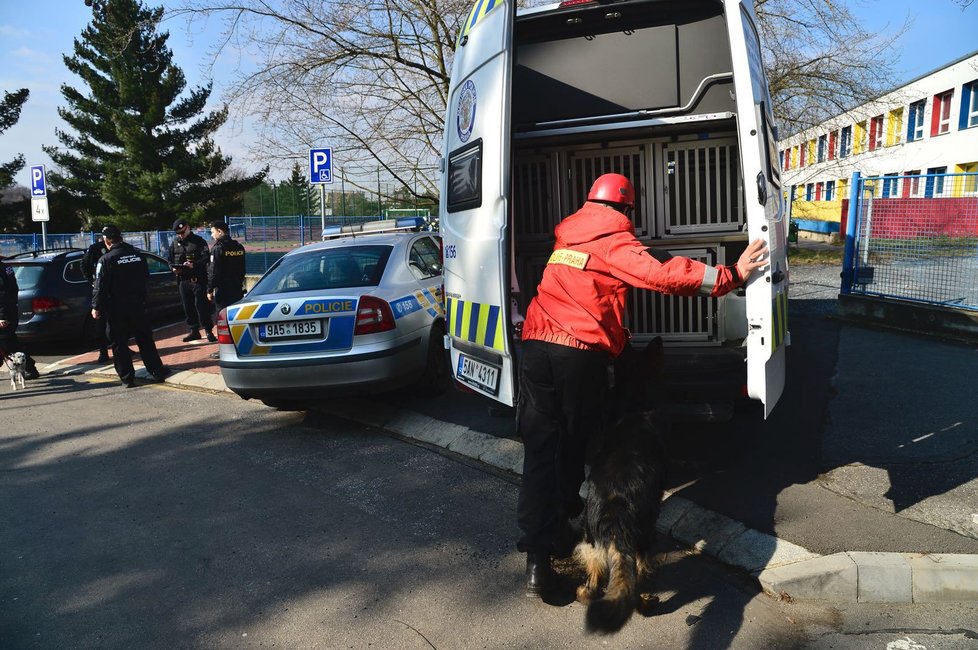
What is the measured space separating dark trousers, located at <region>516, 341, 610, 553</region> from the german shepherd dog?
141 mm

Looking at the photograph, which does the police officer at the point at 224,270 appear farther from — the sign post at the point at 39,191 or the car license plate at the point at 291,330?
the sign post at the point at 39,191

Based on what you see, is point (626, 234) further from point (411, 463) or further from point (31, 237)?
point (31, 237)

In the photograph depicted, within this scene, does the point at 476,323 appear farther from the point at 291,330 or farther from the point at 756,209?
the point at 291,330

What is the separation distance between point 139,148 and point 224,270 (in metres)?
29.4

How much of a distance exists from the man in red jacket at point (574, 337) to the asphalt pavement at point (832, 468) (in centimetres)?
102

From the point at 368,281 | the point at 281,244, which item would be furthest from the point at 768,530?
the point at 281,244

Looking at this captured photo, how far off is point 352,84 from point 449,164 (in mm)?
8594

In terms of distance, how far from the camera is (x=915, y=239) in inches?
329

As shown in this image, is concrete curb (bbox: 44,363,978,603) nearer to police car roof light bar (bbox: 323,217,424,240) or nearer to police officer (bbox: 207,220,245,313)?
police car roof light bar (bbox: 323,217,424,240)

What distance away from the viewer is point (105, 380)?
329 inches

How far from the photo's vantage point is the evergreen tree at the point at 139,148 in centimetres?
3388

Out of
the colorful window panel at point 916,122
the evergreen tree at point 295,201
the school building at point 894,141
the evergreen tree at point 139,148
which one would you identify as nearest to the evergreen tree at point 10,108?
the evergreen tree at point 139,148

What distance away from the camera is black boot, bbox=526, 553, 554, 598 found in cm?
314

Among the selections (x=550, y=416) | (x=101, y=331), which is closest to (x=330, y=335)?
(x=550, y=416)
